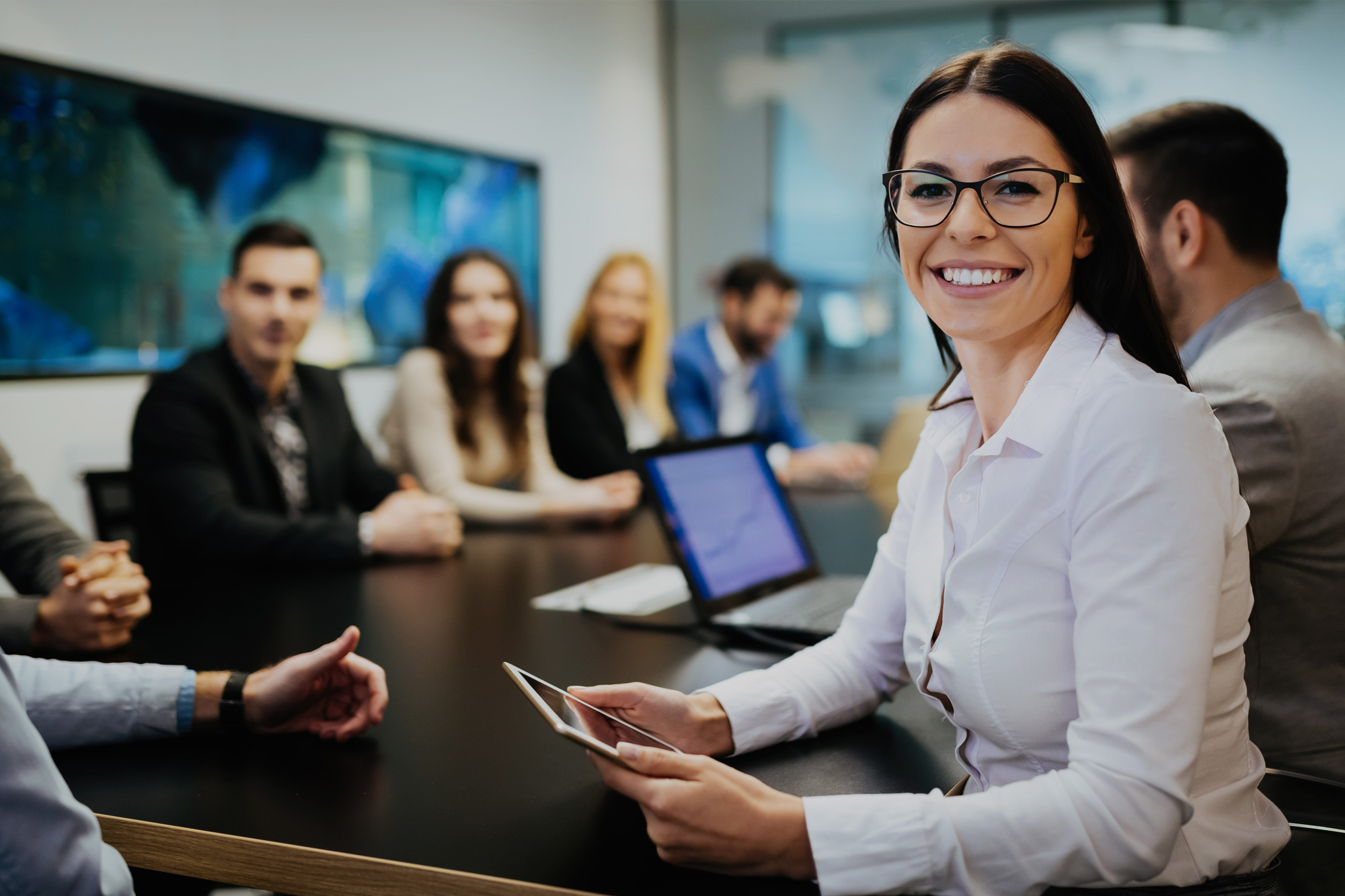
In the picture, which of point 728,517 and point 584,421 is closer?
point 728,517

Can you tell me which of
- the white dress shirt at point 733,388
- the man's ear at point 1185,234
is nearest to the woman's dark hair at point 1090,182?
the man's ear at point 1185,234

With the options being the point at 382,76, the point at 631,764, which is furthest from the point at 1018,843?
the point at 382,76

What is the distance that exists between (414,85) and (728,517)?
3.73 metres

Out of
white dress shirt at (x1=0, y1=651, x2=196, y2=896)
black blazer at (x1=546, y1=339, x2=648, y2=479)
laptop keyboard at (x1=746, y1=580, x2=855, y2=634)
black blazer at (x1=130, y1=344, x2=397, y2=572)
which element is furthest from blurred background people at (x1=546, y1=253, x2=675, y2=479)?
white dress shirt at (x1=0, y1=651, x2=196, y2=896)

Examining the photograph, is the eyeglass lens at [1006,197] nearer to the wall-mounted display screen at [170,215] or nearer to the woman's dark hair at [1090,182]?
the woman's dark hair at [1090,182]

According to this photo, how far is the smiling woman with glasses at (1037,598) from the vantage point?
33.6 inches

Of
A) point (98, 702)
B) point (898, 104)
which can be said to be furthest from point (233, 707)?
point (898, 104)

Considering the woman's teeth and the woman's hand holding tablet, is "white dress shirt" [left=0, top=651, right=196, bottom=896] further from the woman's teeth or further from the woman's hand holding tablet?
the woman's teeth

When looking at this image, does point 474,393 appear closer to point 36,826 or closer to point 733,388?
point 733,388

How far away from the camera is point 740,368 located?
446cm

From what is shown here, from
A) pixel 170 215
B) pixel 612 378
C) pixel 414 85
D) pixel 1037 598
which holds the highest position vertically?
pixel 414 85

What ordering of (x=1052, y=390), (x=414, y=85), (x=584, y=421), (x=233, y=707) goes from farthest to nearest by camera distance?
(x=414, y=85) → (x=584, y=421) → (x=233, y=707) → (x=1052, y=390)

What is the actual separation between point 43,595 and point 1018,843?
168 cm

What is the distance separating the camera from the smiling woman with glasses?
0.85 m
